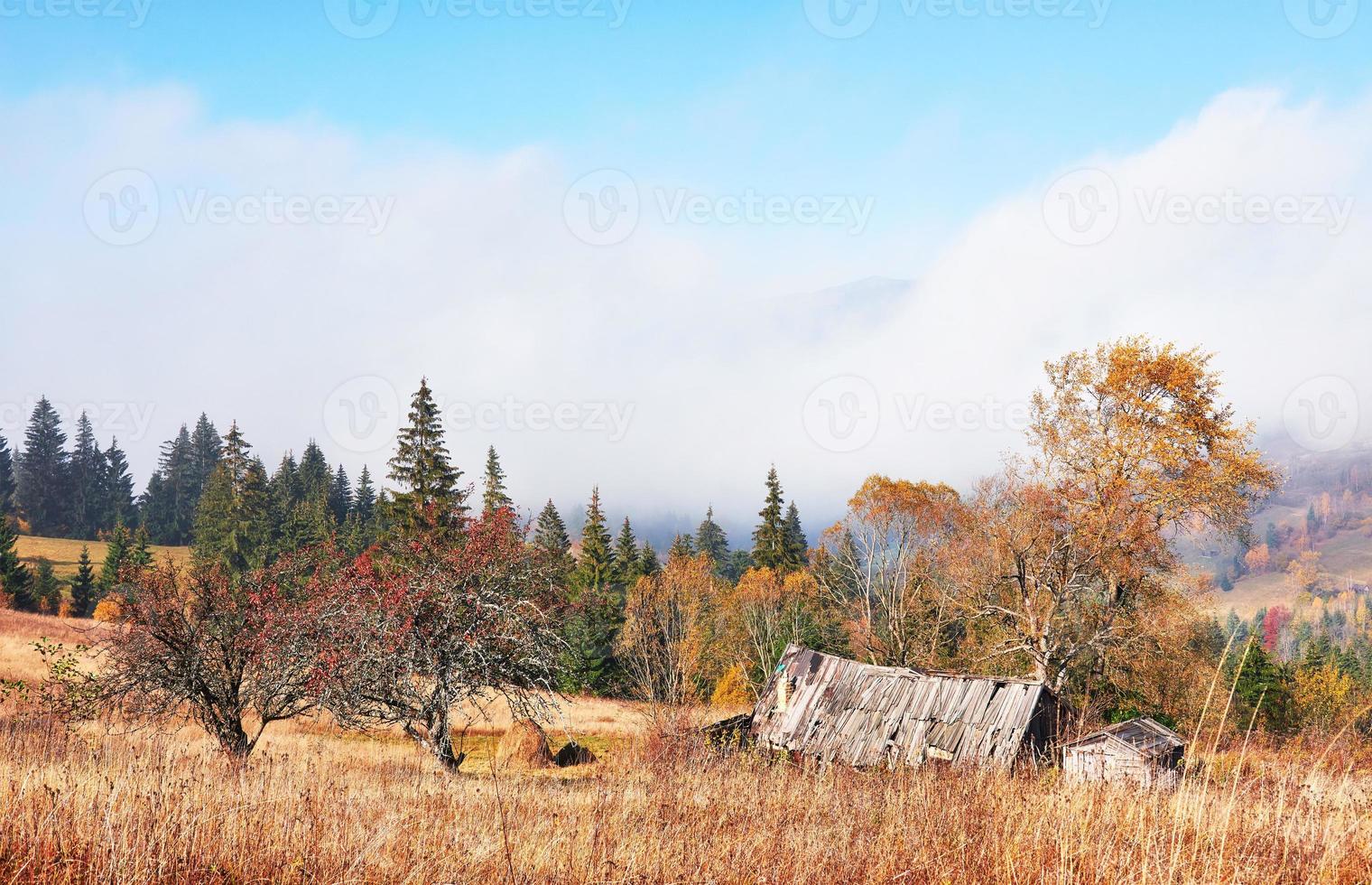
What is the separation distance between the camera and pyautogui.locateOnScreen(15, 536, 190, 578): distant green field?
240ft

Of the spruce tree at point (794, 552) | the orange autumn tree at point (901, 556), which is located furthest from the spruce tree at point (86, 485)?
the orange autumn tree at point (901, 556)

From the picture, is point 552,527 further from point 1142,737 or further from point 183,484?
point 1142,737

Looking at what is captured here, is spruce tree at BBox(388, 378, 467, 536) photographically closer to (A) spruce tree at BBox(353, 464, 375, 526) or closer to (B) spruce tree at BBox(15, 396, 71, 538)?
(A) spruce tree at BBox(353, 464, 375, 526)

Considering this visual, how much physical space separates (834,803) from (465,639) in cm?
1087

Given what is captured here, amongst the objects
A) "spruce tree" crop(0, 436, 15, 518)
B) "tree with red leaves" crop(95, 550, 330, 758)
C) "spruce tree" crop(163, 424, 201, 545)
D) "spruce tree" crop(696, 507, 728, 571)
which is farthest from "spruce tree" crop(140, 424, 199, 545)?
"tree with red leaves" crop(95, 550, 330, 758)

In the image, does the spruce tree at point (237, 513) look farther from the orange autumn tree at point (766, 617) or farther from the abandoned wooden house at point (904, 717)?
the abandoned wooden house at point (904, 717)

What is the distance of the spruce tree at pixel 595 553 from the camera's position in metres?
68.1

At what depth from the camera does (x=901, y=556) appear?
39.7 metres

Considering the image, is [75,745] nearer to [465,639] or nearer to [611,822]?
[465,639]

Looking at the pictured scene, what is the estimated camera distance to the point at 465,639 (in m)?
16.1

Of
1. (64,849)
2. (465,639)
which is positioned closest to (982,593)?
(465,639)

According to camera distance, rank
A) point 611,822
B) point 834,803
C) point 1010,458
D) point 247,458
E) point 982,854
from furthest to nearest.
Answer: point 247,458 < point 1010,458 < point 834,803 < point 611,822 < point 982,854

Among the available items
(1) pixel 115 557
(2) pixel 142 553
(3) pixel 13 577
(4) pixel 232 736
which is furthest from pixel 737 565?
(4) pixel 232 736

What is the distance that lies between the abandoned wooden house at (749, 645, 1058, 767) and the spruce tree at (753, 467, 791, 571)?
40.9 m
